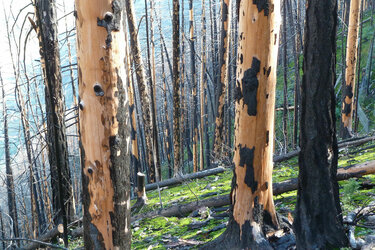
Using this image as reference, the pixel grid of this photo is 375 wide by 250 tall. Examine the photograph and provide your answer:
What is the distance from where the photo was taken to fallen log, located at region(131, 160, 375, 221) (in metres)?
4.04

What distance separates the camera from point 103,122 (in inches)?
95.5

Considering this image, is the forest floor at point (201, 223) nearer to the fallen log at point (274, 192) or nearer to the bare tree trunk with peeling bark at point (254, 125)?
the fallen log at point (274, 192)

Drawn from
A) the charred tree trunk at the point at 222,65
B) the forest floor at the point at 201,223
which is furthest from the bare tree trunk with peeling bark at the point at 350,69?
the forest floor at the point at 201,223

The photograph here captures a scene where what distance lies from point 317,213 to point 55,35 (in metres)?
4.28

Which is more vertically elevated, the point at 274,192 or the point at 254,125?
the point at 254,125

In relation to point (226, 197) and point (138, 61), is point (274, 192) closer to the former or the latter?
point (226, 197)

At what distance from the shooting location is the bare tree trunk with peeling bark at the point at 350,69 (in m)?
8.63

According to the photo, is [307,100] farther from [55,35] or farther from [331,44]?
[55,35]

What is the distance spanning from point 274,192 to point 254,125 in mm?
1796

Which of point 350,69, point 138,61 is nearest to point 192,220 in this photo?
point 138,61

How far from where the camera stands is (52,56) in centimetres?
467

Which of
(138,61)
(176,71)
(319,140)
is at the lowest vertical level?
(319,140)

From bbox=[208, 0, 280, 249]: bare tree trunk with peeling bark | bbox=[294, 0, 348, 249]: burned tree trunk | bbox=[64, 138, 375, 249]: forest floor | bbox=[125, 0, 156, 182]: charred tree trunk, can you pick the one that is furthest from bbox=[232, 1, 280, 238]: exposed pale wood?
bbox=[125, 0, 156, 182]: charred tree trunk

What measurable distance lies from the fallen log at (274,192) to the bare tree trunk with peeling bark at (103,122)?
2.14 meters
